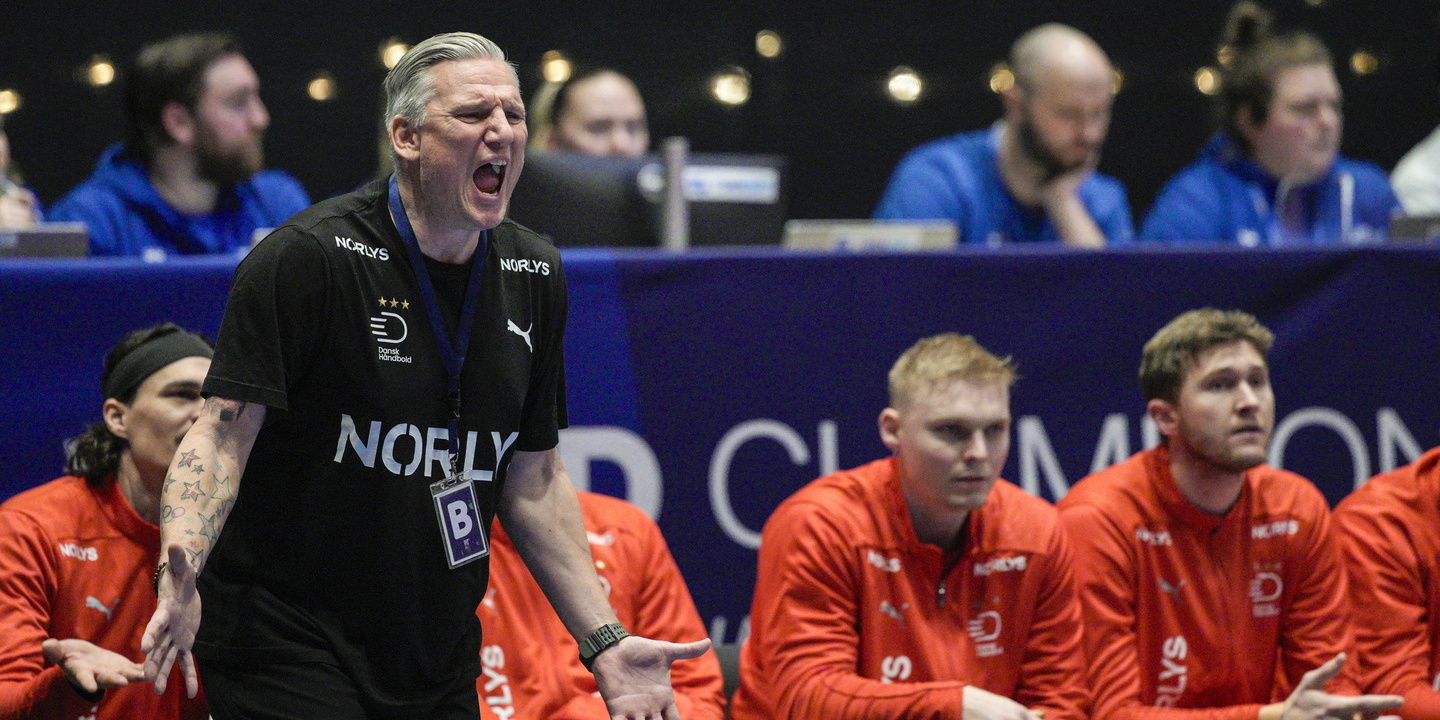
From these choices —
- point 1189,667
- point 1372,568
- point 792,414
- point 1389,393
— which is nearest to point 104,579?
point 792,414

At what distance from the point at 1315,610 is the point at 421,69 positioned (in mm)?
2552

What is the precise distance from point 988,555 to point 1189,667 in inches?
25.4

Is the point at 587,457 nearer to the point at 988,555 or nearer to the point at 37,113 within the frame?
the point at 988,555

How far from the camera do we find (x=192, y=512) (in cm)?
205

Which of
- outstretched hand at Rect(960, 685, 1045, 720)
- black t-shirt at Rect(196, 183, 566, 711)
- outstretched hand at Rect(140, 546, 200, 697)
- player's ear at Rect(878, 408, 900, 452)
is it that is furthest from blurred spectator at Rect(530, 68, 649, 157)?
outstretched hand at Rect(140, 546, 200, 697)

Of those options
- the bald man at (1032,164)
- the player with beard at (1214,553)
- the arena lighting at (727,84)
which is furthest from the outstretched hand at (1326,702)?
the arena lighting at (727,84)

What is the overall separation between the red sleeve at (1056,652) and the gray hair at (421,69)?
1848 millimetres

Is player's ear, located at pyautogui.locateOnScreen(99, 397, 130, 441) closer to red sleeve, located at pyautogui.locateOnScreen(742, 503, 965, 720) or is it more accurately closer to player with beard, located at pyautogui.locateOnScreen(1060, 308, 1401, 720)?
red sleeve, located at pyautogui.locateOnScreen(742, 503, 965, 720)

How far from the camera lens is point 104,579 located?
3.10 m

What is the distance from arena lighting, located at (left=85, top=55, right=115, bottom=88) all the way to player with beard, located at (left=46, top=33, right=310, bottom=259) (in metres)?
1.48

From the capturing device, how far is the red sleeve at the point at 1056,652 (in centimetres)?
342

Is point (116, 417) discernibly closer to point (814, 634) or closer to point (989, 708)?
point (814, 634)

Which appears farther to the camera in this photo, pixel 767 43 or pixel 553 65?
pixel 767 43

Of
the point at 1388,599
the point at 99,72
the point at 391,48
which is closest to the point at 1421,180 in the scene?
the point at 1388,599
